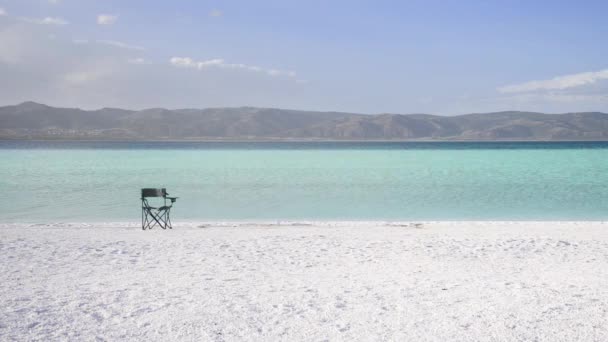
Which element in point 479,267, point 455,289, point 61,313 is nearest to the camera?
point 61,313

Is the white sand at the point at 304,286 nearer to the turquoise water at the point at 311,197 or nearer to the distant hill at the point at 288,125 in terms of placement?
the turquoise water at the point at 311,197

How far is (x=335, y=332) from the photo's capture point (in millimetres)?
4363

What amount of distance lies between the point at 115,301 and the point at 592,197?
18.1 meters

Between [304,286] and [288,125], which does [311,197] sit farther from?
[288,125]

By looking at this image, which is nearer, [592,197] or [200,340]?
[200,340]

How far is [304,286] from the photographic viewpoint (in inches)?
230

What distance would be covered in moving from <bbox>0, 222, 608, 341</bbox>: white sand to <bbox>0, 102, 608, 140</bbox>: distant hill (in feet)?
464

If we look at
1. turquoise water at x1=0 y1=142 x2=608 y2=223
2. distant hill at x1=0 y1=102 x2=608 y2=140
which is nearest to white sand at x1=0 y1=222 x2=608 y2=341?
turquoise water at x1=0 y1=142 x2=608 y2=223

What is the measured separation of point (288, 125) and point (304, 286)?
161432 mm

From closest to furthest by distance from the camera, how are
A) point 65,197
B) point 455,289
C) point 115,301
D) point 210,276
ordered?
point 115,301 < point 455,289 < point 210,276 < point 65,197

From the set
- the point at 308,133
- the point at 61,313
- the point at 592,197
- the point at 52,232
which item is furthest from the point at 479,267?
the point at 308,133

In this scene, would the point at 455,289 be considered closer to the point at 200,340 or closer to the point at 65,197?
the point at 200,340

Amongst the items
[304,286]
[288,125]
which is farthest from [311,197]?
[288,125]

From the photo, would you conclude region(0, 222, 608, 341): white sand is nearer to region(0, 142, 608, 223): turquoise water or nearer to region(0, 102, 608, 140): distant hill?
region(0, 142, 608, 223): turquoise water
